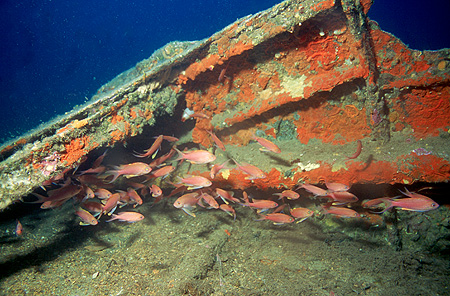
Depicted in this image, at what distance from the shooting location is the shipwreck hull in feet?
11.2

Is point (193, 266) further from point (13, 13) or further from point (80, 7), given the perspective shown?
point (80, 7)

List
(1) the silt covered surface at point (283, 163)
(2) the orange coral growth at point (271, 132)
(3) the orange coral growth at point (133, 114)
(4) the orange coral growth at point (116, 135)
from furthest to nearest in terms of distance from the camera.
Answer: (2) the orange coral growth at point (271, 132) → (3) the orange coral growth at point (133, 114) → (4) the orange coral growth at point (116, 135) → (1) the silt covered surface at point (283, 163)

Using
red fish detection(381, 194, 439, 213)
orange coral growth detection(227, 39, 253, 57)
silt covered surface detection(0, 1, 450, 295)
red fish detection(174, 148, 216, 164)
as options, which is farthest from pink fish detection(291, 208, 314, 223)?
orange coral growth detection(227, 39, 253, 57)

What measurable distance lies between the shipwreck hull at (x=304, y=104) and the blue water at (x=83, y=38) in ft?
52.8

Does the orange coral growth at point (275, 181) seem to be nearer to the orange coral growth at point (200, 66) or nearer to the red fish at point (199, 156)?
the red fish at point (199, 156)

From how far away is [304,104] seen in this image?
4.43m

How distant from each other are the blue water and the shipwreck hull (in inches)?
633

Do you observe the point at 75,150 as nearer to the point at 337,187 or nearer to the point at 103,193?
the point at 103,193

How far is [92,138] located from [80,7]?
9742 cm

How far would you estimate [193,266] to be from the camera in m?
3.53

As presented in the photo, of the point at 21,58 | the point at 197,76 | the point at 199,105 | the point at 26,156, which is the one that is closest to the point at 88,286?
the point at 26,156

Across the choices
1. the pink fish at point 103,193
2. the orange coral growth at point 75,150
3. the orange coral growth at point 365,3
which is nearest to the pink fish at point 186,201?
the pink fish at point 103,193

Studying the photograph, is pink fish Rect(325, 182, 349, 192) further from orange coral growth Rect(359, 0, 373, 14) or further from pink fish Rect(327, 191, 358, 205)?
orange coral growth Rect(359, 0, 373, 14)

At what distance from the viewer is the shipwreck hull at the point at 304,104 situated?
11.2 ft
